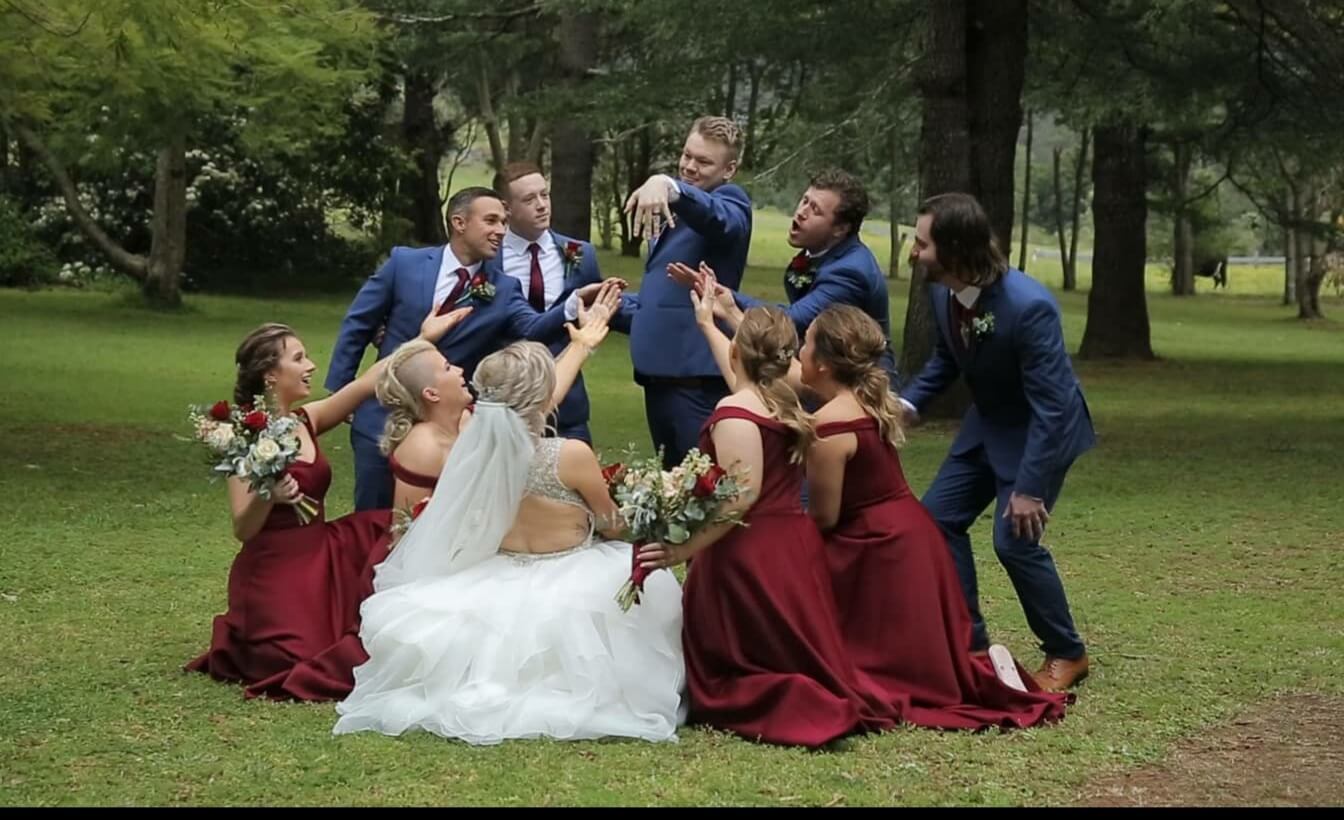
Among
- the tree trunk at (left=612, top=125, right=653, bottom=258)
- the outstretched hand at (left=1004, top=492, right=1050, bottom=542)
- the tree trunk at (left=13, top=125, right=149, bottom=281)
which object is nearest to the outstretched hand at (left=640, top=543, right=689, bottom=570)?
the outstretched hand at (left=1004, top=492, right=1050, bottom=542)

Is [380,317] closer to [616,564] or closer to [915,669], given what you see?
[616,564]

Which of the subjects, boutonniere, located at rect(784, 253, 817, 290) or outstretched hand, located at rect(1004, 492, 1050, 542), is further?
boutonniere, located at rect(784, 253, 817, 290)

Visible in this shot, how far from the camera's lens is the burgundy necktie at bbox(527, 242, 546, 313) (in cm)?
842

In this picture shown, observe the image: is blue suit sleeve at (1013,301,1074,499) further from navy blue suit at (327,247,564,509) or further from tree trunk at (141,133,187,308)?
tree trunk at (141,133,187,308)

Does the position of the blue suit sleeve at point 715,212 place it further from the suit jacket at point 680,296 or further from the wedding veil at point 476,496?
the wedding veil at point 476,496

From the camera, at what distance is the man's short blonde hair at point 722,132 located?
7.66 metres

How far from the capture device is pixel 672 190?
722cm

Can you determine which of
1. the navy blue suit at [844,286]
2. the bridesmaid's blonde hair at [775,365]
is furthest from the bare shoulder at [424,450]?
the navy blue suit at [844,286]

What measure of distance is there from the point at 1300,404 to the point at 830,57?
663 centimetres

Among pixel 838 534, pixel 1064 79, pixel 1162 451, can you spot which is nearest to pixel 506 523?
pixel 838 534

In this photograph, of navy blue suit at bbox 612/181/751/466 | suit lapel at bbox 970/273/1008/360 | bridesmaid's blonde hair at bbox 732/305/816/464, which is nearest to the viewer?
bridesmaid's blonde hair at bbox 732/305/816/464

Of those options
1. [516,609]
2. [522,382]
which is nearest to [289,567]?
[516,609]

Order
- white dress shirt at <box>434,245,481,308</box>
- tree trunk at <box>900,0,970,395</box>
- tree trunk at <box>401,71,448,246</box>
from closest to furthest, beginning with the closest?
white dress shirt at <box>434,245,481,308</box>, tree trunk at <box>900,0,970,395</box>, tree trunk at <box>401,71,448,246</box>

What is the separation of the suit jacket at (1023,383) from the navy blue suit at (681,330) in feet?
3.44
